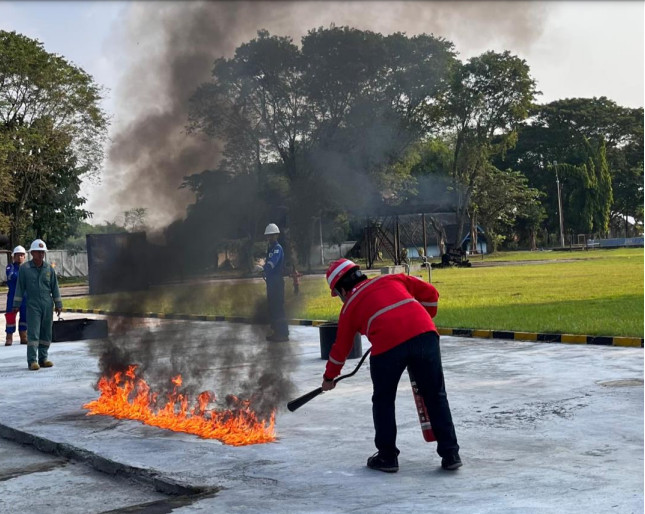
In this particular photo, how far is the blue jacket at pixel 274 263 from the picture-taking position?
463 inches

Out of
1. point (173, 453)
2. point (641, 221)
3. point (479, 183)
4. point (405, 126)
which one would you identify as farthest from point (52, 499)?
point (641, 221)

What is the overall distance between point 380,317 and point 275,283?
5.93 metres

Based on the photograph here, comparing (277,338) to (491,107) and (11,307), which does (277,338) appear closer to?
(11,307)

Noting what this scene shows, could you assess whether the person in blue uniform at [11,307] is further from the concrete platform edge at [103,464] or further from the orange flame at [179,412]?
the concrete platform edge at [103,464]

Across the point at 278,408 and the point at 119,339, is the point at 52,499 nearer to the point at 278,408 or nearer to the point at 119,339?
the point at 278,408

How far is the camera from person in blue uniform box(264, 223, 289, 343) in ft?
36.7

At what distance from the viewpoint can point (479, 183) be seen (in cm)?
6400

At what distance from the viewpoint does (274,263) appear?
12000mm

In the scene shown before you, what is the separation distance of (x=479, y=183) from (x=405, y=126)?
182 feet

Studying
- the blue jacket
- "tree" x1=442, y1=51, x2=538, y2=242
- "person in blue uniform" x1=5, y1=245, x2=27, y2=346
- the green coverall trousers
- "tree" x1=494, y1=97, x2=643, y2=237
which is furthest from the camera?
"tree" x1=494, y1=97, x2=643, y2=237

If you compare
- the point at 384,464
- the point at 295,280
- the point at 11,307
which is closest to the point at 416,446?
the point at 384,464

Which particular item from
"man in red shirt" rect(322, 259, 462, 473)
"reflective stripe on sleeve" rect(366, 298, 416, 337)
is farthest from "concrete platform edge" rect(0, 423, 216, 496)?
"reflective stripe on sleeve" rect(366, 298, 416, 337)

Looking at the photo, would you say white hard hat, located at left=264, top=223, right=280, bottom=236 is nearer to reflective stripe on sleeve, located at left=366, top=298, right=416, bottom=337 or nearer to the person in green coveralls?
the person in green coveralls

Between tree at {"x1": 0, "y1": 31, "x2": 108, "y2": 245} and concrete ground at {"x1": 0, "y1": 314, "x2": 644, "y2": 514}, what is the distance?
12557mm
